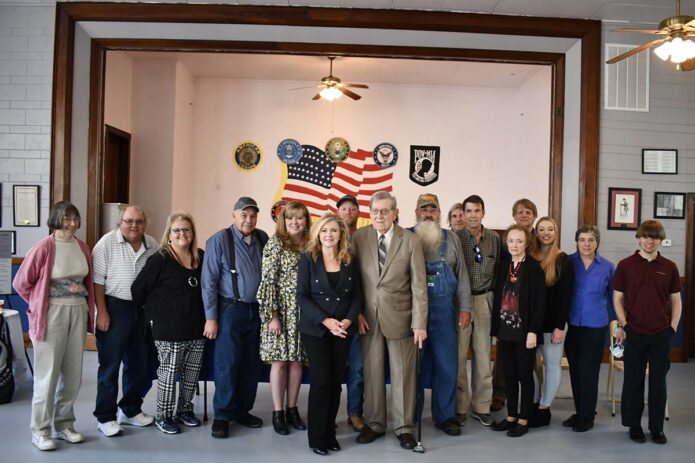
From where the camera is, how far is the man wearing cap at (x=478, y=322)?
3.82 meters

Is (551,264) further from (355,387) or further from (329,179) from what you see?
(329,179)

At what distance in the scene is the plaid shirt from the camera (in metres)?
3.87

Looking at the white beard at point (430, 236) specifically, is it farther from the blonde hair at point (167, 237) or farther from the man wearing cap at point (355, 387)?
the blonde hair at point (167, 237)

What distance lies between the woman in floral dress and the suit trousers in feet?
1.47

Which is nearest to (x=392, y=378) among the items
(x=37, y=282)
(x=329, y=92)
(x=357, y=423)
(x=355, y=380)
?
(x=355, y=380)

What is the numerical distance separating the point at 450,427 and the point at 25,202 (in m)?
5.03

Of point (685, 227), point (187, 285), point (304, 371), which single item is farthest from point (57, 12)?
point (685, 227)

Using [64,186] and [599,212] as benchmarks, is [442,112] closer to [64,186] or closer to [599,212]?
[599,212]

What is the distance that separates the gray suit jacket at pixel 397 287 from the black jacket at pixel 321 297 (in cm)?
14

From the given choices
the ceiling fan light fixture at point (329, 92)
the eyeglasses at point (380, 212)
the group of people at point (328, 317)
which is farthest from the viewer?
the ceiling fan light fixture at point (329, 92)

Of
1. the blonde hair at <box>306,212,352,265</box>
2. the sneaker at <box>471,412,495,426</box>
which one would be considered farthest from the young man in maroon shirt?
the blonde hair at <box>306,212,352,265</box>

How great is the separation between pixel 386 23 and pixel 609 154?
9.34 feet

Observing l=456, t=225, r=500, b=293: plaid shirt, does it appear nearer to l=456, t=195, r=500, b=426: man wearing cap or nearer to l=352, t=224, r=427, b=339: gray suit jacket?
l=456, t=195, r=500, b=426: man wearing cap

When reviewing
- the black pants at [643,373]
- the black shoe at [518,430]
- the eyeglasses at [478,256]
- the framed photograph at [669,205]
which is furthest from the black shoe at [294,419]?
the framed photograph at [669,205]
